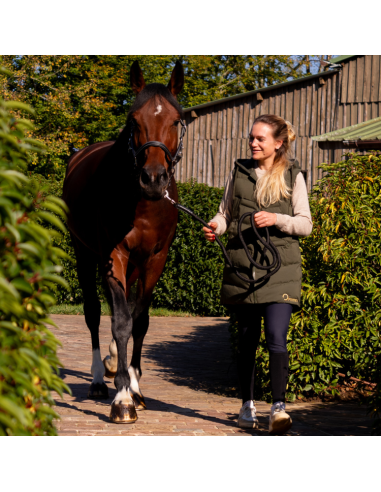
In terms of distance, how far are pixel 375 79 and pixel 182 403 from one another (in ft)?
44.2

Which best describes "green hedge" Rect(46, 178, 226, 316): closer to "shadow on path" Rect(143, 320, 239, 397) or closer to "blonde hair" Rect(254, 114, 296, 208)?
"shadow on path" Rect(143, 320, 239, 397)

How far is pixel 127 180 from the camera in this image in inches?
194

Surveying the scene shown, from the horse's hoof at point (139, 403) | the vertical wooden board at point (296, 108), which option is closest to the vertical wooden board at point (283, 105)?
the vertical wooden board at point (296, 108)

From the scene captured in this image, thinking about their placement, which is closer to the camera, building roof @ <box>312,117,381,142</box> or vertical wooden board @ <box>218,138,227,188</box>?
building roof @ <box>312,117,381,142</box>

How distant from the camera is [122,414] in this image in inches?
173

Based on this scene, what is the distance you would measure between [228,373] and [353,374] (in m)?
1.81

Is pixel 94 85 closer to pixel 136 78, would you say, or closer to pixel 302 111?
pixel 302 111

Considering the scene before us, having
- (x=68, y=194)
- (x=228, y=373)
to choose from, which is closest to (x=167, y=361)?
(x=228, y=373)

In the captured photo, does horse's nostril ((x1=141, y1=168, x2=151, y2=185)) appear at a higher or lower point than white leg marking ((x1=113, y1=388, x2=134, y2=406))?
higher

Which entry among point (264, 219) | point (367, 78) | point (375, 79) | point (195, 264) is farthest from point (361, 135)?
point (264, 219)

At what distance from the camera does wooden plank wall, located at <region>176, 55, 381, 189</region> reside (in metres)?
16.5

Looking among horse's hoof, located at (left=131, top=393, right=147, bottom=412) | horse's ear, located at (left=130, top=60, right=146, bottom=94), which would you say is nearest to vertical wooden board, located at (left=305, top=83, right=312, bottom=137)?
horse's ear, located at (left=130, top=60, right=146, bottom=94)

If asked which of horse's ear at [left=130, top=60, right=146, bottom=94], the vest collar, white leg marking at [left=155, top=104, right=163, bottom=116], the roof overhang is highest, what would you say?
the roof overhang

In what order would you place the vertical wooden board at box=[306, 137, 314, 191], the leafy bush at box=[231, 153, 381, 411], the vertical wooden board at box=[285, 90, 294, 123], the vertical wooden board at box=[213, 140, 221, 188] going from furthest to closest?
1. the vertical wooden board at box=[213, 140, 221, 188]
2. the vertical wooden board at box=[285, 90, 294, 123]
3. the vertical wooden board at box=[306, 137, 314, 191]
4. the leafy bush at box=[231, 153, 381, 411]
